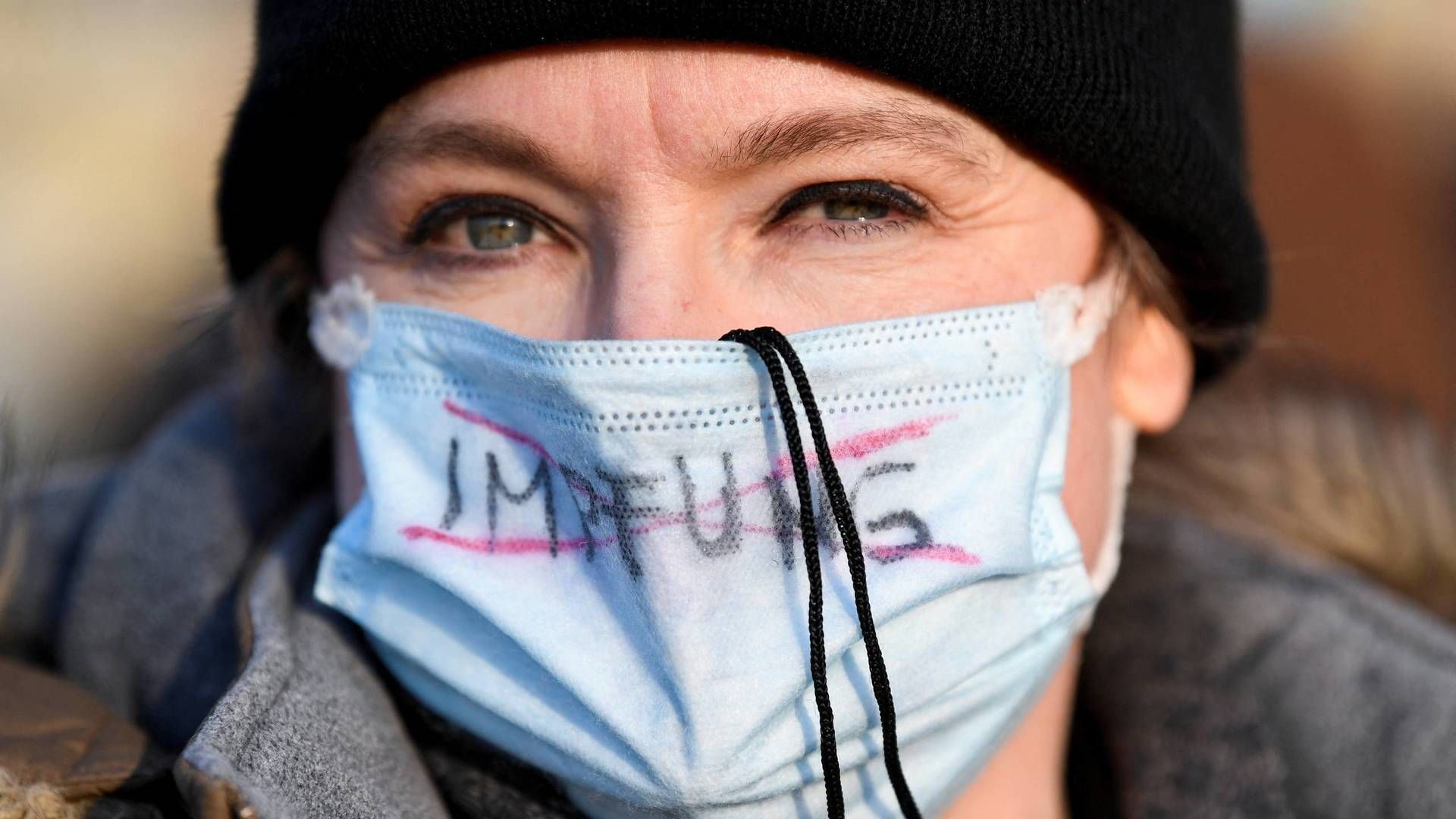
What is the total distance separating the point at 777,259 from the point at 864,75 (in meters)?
0.24

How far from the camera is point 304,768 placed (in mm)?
1393

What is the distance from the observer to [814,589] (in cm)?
140

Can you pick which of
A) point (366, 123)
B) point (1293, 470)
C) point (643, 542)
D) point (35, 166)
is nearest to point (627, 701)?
point (643, 542)

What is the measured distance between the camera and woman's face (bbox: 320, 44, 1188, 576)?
150 cm

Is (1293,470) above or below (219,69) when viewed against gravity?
above

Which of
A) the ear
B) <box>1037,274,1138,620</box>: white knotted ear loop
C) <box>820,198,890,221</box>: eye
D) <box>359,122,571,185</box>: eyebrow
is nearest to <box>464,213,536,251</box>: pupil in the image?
<box>359,122,571,185</box>: eyebrow

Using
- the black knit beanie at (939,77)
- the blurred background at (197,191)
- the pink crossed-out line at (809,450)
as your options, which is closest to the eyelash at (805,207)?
the black knit beanie at (939,77)

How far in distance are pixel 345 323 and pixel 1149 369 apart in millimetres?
1162

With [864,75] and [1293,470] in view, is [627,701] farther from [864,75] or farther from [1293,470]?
[1293,470]

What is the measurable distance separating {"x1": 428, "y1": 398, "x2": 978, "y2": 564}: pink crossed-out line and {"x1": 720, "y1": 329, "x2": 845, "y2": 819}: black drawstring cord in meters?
0.04

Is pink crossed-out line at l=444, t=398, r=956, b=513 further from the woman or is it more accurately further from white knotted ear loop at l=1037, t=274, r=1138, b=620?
Result: white knotted ear loop at l=1037, t=274, r=1138, b=620

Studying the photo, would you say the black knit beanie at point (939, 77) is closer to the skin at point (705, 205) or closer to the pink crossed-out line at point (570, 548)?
the skin at point (705, 205)

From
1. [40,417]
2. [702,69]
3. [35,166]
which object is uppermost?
[702,69]

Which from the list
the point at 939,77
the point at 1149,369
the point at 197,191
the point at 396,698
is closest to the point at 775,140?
the point at 939,77
